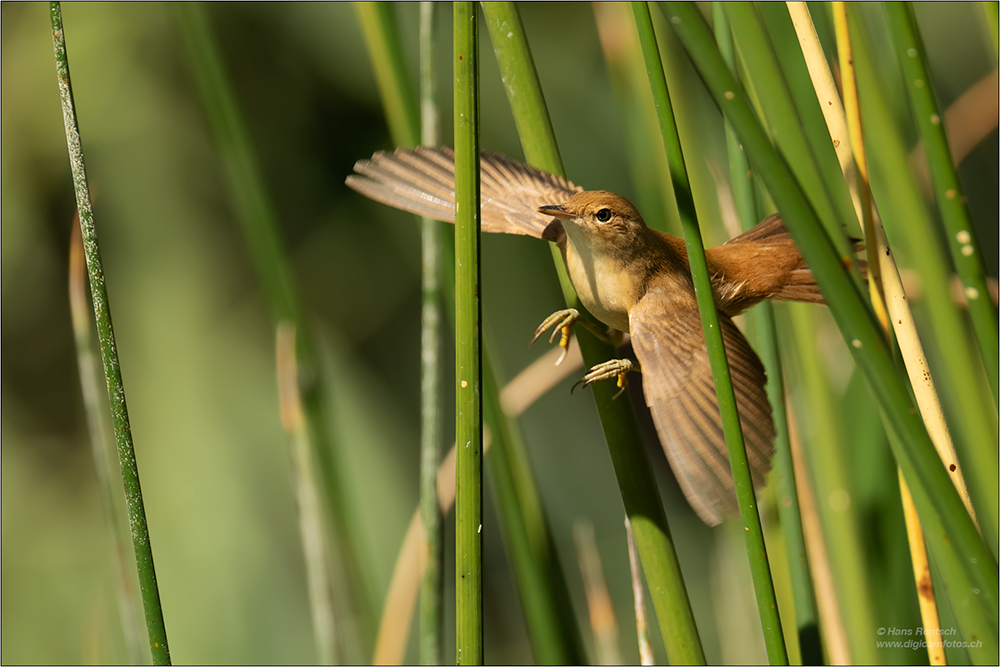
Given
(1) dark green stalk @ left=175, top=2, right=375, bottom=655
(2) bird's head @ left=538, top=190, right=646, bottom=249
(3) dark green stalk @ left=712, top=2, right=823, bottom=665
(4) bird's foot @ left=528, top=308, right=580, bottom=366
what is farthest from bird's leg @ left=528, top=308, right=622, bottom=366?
(1) dark green stalk @ left=175, top=2, right=375, bottom=655

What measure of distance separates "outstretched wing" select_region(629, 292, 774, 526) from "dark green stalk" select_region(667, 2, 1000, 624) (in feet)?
0.48

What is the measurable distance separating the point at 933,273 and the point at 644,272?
32cm

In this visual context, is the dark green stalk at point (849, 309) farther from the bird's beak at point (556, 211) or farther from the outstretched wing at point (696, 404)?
the bird's beak at point (556, 211)

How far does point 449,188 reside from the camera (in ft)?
2.74

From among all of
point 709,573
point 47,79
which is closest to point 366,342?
point 47,79

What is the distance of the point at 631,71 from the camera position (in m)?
1.10

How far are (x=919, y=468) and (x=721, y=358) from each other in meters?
0.14

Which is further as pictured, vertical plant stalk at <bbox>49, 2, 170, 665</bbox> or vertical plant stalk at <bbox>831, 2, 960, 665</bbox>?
vertical plant stalk at <bbox>831, 2, 960, 665</bbox>

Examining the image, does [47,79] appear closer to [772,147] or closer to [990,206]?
[772,147]

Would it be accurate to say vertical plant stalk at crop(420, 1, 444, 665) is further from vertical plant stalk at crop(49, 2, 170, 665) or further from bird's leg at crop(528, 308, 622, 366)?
vertical plant stalk at crop(49, 2, 170, 665)

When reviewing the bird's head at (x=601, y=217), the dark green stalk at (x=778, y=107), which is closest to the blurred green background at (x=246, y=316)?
the bird's head at (x=601, y=217)

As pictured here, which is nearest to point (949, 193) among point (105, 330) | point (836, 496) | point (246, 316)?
point (836, 496)

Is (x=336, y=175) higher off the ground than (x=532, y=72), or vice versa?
(x=336, y=175)

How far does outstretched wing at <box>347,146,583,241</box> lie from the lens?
82cm
